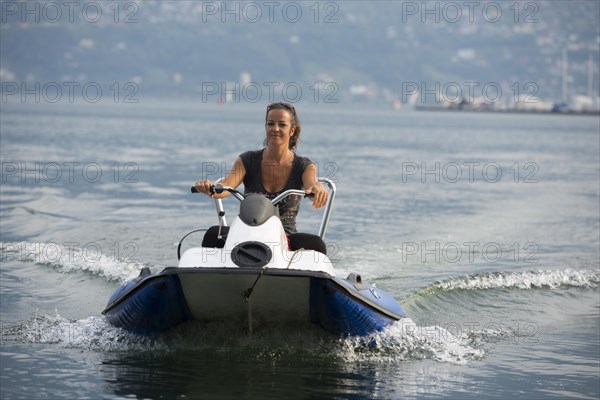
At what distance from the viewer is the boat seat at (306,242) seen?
29.3 ft

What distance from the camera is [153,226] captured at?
58.1ft

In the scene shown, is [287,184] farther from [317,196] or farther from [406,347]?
[406,347]

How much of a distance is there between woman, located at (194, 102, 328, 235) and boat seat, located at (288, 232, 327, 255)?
299mm

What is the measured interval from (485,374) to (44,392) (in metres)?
3.44

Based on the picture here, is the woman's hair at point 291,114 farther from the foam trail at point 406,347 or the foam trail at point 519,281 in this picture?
the foam trail at point 519,281

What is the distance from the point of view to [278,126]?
9.32m

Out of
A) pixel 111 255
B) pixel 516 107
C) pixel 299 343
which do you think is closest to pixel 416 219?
pixel 111 255

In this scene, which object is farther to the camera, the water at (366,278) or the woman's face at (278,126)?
the woman's face at (278,126)

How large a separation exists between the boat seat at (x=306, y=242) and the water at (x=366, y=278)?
2.24 feet

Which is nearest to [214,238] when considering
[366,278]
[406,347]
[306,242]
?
[306,242]

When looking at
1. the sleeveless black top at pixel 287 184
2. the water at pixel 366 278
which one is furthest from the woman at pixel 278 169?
the water at pixel 366 278

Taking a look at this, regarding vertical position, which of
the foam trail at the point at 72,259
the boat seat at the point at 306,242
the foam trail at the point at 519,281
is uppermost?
the boat seat at the point at 306,242

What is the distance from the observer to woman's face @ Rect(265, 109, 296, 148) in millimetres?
9281

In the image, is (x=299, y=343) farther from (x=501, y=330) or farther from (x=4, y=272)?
→ (x=4, y=272)
